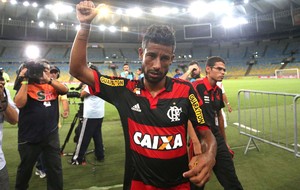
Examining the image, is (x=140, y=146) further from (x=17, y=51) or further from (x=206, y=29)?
(x=17, y=51)

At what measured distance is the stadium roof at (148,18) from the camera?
1634 inches

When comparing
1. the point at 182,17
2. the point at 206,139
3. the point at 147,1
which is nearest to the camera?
the point at 206,139

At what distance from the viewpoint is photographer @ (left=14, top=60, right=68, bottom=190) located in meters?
3.24

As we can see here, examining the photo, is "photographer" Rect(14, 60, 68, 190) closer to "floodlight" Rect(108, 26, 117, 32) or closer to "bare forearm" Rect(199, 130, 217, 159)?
"bare forearm" Rect(199, 130, 217, 159)

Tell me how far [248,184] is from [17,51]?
169ft

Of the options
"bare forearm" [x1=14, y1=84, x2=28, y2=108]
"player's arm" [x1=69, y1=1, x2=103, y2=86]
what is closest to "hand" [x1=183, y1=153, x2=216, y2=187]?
"player's arm" [x1=69, y1=1, x2=103, y2=86]

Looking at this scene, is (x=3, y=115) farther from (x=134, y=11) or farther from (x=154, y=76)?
(x=134, y=11)

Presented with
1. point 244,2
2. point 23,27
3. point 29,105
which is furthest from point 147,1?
point 29,105

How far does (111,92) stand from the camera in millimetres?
1863

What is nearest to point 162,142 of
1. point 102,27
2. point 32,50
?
point 102,27

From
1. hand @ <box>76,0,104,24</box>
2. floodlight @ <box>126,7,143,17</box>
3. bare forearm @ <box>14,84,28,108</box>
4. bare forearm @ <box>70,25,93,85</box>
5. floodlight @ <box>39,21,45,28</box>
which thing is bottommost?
bare forearm @ <box>14,84,28,108</box>

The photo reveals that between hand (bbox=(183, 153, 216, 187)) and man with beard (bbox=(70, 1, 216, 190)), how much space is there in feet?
0.18

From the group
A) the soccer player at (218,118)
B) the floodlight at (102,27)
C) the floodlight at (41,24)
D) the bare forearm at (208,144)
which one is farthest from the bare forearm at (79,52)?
the floodlight at (102,27)

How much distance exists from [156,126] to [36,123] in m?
2.44
